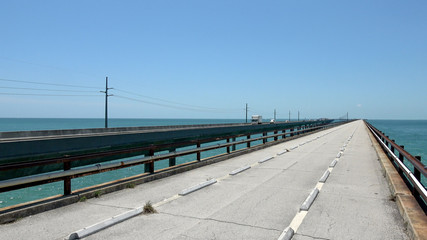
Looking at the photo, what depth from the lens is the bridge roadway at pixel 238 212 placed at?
527cm

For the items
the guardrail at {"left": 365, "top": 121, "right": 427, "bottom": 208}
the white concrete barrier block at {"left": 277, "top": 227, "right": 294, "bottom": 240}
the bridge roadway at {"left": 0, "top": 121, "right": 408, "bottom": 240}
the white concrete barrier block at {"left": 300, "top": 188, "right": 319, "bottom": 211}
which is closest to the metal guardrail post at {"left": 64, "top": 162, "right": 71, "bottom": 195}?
the bridge roadway at {"left": 0, "top": 121, "right": 408, "bottom": 240}

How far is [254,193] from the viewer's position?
8125 millimetres

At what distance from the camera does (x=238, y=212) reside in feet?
21.2

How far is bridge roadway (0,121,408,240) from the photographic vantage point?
527cm

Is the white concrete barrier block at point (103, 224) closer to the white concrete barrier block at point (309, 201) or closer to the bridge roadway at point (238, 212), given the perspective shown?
the bridge roadway at point (238, 212)

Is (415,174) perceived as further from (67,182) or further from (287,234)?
(67,182)

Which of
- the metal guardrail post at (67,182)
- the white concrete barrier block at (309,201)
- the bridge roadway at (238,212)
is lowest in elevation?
the bridge roadway at (238,212)

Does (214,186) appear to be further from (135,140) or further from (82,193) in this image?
(135,140)

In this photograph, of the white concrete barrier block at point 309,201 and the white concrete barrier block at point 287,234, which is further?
the white concrete barrier block at point 309,201

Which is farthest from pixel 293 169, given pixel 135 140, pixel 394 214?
pixel 135 140

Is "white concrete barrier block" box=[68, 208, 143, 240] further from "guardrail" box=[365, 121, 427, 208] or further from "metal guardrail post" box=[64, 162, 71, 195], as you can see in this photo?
"guardrail" box=[365, 121, 427, 208]

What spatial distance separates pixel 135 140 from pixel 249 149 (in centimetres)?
642

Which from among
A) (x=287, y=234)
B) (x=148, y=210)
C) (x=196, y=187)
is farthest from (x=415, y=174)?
(x=148, y=210)

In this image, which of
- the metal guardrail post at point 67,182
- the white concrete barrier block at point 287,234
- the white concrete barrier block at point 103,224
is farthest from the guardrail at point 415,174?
the metal guardrail post at point 67,182
